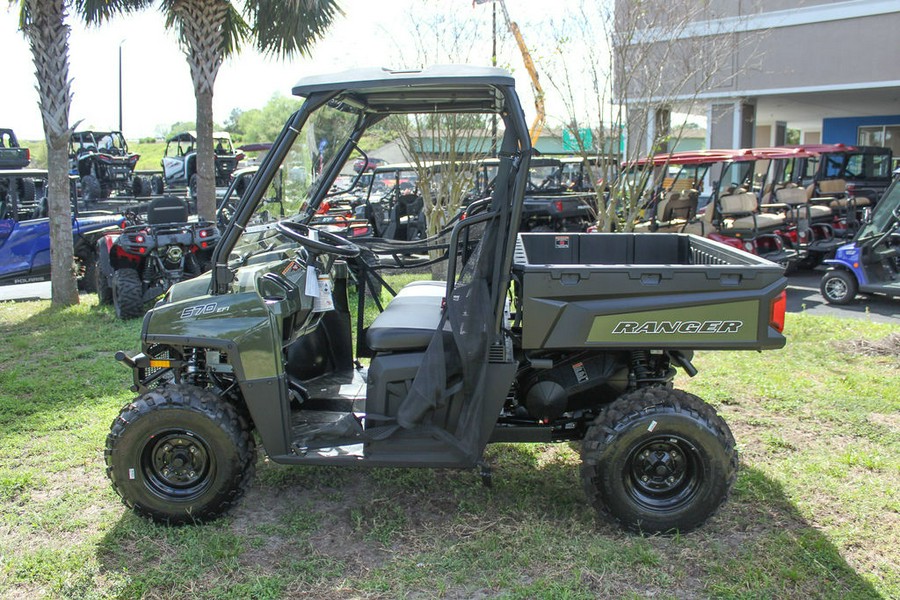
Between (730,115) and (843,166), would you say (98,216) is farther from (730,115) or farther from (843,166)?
(730,115)

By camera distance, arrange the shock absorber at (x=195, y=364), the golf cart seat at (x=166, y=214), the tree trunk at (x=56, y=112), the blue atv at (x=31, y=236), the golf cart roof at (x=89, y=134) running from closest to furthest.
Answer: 1. the shock absorber at (x=195, y=364)
2. the tree trunk at (x=56, y=112)
3. the golf cart seat at (x=166, y=214)
4. the blue atv at (x=31, y=236)
5. the golf cart roof at (x=89, y=134)

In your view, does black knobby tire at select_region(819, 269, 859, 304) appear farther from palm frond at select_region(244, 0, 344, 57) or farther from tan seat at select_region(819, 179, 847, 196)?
palm frond at select_region(244, 0, 344, 57)

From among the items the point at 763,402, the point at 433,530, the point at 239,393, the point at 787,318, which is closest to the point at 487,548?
the point at 433,530

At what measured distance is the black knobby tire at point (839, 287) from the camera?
923 cm

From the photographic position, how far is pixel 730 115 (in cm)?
2031

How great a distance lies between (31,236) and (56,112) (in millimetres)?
2073

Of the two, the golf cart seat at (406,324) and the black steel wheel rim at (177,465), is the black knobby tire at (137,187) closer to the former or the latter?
the golf cart seat at (406,324)

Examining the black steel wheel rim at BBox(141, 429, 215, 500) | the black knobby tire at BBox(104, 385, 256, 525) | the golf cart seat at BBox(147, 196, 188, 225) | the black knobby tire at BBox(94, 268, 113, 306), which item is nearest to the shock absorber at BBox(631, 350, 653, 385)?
the black knobby tire at BBox(104, 385, 256, 525)

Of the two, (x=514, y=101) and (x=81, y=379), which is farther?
(x=81, y=379)

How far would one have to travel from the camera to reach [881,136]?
23.6 metres

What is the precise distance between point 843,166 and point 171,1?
11.7 metres

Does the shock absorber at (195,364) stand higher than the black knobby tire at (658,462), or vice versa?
the shock absorber at (195,364)

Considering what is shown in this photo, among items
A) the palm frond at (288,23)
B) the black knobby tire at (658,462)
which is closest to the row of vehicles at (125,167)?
the palm frond at (288,23)

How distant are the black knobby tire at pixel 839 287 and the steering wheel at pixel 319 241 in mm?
7483
